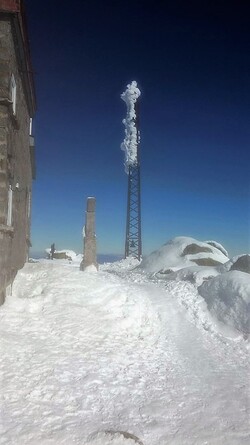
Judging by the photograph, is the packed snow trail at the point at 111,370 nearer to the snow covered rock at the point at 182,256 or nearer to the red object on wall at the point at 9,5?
the red object on wall at the point at 9,5

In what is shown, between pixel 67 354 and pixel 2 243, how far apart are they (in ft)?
11.7

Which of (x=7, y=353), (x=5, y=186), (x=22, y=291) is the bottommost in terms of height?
(x=7, y=353)

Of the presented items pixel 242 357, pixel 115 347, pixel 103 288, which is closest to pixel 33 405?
pixel 115 347

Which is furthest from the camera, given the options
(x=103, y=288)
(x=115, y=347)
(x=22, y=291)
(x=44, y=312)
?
(x=103, y=288)

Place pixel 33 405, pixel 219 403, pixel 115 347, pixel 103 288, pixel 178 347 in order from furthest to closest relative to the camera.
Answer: pixel 103 288, pixel 178 347, pixel 115 347, pixel 219 403, pixel 33 405

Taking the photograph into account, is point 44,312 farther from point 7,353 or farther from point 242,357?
point 242,357

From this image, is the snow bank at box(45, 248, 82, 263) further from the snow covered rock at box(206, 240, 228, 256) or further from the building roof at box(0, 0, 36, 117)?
the building roof at box(0, 0, 36, 117)

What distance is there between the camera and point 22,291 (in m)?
11.1

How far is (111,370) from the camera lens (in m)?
7.41

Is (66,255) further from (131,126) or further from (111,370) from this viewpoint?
(111,370)

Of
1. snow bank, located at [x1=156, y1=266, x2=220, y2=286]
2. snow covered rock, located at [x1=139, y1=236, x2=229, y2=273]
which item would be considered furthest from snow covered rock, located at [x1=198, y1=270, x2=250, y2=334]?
snow covered rock, located at [x1=139, y1=236, x2=229, y2=273]

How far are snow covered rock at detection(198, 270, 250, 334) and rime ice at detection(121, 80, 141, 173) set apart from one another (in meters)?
17.2

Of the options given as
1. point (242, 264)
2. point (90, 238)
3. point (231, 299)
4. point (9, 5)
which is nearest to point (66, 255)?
point (90, 238)

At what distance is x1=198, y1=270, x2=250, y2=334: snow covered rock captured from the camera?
34.4 ft
